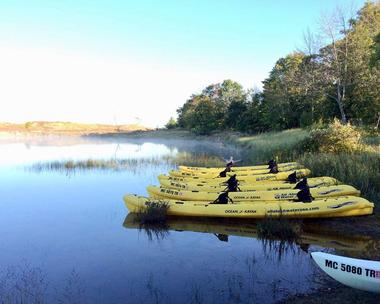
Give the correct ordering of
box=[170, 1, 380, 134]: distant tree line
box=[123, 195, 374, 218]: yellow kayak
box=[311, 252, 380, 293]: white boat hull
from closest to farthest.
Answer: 1. box=[311, 252, 380, 293]: white boat hull
2. box=[123, 195, 374, 218]: yellow kayak
3. box=[170, 1, 380, 134]: distant tree line

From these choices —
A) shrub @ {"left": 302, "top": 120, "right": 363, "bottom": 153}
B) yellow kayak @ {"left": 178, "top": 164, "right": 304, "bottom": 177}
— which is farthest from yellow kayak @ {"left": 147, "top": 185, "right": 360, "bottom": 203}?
shrub @ {"left": 302, "top": 120, "right": 363, "bottom": 153}

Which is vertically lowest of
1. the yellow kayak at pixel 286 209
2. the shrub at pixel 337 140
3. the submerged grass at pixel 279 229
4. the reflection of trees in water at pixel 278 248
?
the reflection of trees in water at pixel 278 248

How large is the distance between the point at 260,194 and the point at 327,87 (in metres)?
22.6

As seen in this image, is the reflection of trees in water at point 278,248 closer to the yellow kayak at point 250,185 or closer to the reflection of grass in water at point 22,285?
the yellow kayak at point 250,185

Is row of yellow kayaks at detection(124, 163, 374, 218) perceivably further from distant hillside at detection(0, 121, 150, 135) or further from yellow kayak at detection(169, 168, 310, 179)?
distant hillside at detection(0, 121, 150, 135)

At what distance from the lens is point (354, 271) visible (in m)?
4.91

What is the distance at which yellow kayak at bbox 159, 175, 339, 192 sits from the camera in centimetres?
1082

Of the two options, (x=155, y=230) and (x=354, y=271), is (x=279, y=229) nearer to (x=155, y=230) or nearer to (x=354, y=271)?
(x=155, y=230)

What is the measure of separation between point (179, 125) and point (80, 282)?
237ft

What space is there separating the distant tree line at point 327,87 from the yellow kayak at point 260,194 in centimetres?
1025

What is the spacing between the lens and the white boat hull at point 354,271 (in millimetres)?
4766

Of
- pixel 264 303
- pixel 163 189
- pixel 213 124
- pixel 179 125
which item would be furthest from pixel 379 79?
pixel 179 125

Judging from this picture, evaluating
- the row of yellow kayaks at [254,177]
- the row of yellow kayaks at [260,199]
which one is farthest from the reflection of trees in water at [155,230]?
the row of yellow kayaks at [254,177]

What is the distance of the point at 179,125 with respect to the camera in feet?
256
